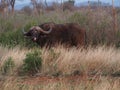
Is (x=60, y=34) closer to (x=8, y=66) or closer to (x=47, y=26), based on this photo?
(x=47, y=26)

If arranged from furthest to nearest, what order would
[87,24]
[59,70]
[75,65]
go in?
[87,24] < [75,65] < [59,70]

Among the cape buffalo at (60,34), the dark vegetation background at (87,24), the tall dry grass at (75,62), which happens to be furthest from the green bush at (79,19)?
the tall dry grass at (75,62)

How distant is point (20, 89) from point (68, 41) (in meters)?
8.98

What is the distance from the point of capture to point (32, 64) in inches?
528

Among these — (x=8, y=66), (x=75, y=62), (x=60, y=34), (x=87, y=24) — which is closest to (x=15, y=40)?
(x=60, y=34)

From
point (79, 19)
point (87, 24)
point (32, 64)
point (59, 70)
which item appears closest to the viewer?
point (59, 70)

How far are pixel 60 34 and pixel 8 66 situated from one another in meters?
6.47

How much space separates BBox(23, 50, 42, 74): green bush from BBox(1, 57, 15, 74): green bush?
427mm

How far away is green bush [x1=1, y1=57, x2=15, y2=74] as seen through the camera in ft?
42.0

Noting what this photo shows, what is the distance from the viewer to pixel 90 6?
2334cm

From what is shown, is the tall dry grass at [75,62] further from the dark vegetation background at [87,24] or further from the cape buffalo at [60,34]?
the dark vegetation background at [87,24]

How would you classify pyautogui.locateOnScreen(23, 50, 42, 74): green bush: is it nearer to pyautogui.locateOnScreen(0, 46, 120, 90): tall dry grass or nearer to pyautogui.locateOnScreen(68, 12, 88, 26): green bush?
pyautogui.locateOnScreen(0, 46, 120, 90): tall dry grass

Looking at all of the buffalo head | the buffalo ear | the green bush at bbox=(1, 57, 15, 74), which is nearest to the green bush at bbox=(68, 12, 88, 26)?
the buffalo ear

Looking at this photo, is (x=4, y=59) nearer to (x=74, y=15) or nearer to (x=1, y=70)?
(x=1, y=70)
